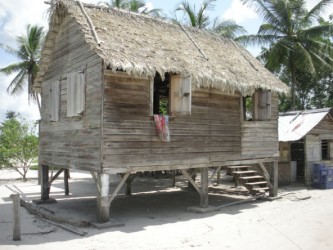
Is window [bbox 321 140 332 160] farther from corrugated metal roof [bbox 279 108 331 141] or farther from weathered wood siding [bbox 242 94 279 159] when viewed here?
weathered wood siding [bbox 242 94 279 159]

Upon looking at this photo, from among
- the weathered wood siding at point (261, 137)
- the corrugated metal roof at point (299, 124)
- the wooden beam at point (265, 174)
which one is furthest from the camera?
the corrugated metal roof at point (299, 124)

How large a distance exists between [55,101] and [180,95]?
4.54 meters

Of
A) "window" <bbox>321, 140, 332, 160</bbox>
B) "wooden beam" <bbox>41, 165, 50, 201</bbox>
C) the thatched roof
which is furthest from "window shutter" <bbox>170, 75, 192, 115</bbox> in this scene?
"window" <bbox>321, 140, 332, 160</bbox>

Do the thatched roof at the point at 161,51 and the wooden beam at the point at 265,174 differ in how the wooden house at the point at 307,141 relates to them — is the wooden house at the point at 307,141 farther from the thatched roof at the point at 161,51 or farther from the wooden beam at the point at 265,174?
the thatched roof at the point at 161,51

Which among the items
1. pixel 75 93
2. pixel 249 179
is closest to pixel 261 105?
pixel 249 179

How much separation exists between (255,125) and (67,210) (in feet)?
24.3

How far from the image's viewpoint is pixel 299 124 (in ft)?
67.8

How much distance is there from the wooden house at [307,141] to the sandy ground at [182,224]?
92.6 inches

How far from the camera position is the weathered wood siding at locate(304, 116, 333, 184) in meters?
19.5

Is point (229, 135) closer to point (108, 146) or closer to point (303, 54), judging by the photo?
point (108, 146)

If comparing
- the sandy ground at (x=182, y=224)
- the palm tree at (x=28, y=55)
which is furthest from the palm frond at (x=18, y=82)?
the sandy ground at (x=182, y=224)

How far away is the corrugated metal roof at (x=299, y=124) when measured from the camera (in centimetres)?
1966

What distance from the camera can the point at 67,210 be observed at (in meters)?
13.2

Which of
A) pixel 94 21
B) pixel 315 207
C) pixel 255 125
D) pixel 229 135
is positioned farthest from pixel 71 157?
pixel 315 207
